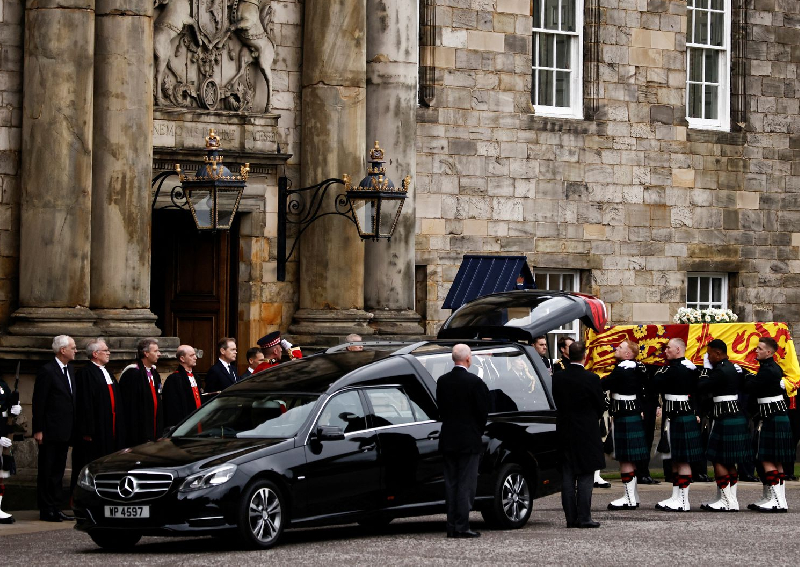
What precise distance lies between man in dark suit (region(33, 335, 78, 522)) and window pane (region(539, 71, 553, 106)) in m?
11.0

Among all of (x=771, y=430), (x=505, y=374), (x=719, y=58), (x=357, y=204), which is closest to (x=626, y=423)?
(x=771, y=430)

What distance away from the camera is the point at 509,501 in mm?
16438

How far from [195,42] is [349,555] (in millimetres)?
10306

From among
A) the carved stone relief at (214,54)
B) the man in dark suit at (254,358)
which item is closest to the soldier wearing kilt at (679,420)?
the man in dark suit at (254,358)

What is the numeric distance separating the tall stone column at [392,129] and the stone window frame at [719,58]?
6.07 meters

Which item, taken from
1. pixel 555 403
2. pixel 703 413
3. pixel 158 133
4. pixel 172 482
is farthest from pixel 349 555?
pixel 158 133

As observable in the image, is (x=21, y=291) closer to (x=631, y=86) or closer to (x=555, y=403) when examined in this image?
(x=555, y=403)

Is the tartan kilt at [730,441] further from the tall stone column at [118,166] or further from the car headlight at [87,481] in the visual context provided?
the car headlight at [87,481]

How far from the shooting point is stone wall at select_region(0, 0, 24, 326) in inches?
826

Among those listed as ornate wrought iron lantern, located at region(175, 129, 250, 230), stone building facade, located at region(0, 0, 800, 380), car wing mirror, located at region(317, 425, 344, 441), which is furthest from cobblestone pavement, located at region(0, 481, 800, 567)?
stone building facade, located at region(0, 0, 800, 380)

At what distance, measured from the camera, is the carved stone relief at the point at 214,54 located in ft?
73.1

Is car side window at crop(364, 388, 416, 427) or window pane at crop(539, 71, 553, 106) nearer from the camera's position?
car side window at crop(364, 388, 416, 427)

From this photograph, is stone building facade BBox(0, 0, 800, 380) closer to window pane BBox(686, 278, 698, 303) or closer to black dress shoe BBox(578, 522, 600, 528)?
window pane BBox(686, 278, 698, 303)

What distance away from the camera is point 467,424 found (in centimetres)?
1545
